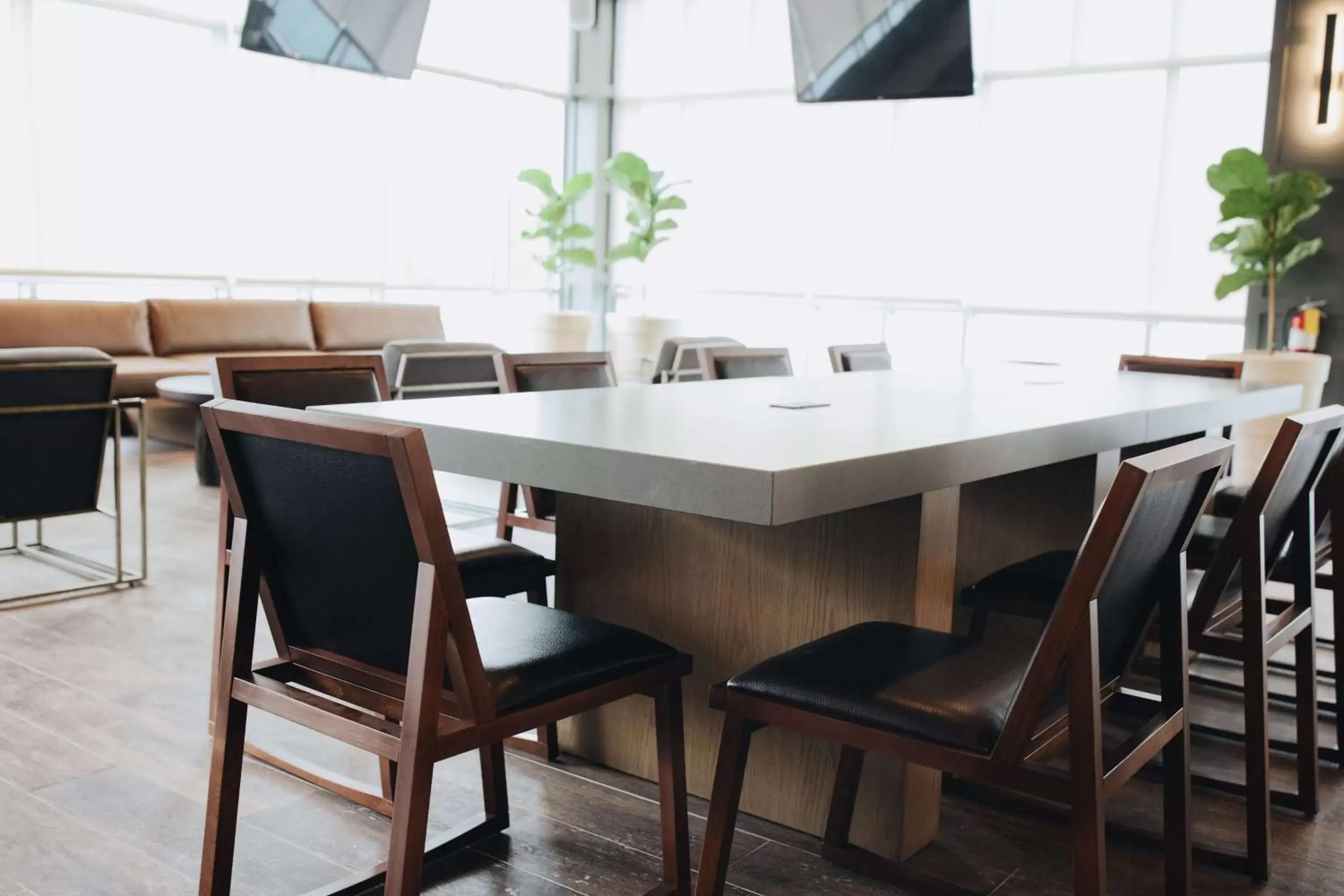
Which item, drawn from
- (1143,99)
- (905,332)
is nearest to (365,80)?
(905,332)

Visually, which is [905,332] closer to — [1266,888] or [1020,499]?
[1020,499]

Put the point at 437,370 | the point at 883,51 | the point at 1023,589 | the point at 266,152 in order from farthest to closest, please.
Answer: the point at 266,152, the point at 883,51, the point at 437,370, the point at 1023,589

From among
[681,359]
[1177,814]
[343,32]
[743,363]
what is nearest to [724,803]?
[1177,814]

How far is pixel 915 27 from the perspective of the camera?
18.9ft

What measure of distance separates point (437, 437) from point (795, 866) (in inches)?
37.4

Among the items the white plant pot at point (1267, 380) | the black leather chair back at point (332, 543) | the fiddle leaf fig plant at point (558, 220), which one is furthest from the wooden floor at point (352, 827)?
the fiddle leaf fig plant at point (558, 220)

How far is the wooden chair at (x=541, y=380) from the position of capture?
2.98 meters

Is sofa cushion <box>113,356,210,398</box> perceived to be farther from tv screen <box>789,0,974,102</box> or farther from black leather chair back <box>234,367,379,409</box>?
black leather chair back <box>234,367,379,409</box>

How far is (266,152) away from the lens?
7.98 metres

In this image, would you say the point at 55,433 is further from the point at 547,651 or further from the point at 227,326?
the point at 227,326

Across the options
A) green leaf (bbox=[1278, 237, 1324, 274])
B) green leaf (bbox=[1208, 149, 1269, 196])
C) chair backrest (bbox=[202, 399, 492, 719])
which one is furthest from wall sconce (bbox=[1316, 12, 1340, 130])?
chair backrest (bbox=[202, 399, 492, 719])

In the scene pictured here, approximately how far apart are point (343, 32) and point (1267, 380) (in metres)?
4.95

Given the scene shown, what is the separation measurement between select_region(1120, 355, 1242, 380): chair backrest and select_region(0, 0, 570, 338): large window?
5.99 m

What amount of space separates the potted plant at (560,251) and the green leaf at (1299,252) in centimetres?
471
